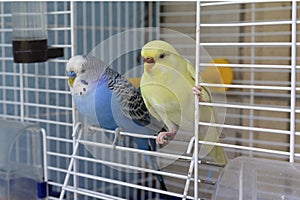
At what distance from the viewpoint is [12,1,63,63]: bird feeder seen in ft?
3.46

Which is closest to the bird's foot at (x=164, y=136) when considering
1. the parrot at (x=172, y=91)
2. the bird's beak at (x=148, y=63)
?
the parrot at (x=172, y=91)

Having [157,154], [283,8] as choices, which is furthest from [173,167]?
[283,8]

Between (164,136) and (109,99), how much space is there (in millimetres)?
112

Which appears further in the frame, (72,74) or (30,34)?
(30,34)

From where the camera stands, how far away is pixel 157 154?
87 centimetres

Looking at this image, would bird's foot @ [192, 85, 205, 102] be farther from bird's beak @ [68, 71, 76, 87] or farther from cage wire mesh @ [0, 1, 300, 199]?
cage wire mesh @ [0, 1, 300, 199]

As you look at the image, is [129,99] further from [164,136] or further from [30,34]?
[30,34]

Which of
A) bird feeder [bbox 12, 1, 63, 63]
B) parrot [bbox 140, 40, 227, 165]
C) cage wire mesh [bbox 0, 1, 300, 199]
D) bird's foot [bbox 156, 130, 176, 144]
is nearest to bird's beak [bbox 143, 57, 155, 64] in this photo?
parrot [bbox 140, 40, 227, 165]

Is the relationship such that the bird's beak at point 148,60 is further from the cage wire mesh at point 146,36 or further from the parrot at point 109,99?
the cage wire mesh at point 146,36

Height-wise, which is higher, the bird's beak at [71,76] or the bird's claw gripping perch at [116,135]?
the bird's beak at [71,76]

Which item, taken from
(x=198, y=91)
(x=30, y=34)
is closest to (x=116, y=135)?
(x=198, y=91)

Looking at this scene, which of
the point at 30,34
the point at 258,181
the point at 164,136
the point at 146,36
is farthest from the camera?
the point at 146,36

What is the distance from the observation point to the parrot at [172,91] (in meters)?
0.80

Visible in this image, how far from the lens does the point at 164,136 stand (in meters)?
0.83
